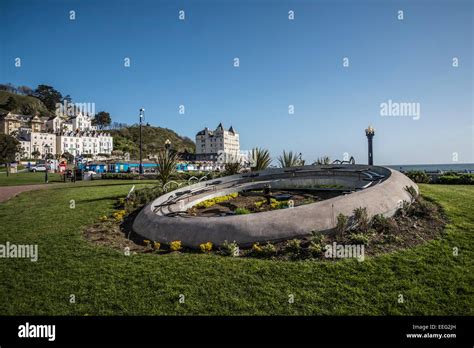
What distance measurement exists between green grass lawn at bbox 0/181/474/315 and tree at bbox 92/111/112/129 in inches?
6059

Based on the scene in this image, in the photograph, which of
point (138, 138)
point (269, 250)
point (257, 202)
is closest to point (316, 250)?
point (269, 250)

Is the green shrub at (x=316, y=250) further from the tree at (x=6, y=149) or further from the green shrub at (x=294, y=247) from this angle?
the tree at (x=6, y=149)

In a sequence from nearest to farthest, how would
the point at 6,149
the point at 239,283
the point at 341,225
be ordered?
the point at 239,283
the point at 341,225
the point at 6,149

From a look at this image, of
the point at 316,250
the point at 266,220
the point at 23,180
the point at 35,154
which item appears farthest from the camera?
the point at 35,154

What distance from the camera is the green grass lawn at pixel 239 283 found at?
15.2ft

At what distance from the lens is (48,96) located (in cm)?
15300

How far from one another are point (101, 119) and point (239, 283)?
15802 centimetres

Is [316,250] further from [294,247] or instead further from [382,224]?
[382,224]

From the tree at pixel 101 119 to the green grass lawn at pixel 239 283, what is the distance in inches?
6059

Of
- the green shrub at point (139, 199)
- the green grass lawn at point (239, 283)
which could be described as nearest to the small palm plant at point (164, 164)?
the green shrub at point (139, 199)

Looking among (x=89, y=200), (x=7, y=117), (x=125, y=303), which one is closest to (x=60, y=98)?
(x=7, y=117)

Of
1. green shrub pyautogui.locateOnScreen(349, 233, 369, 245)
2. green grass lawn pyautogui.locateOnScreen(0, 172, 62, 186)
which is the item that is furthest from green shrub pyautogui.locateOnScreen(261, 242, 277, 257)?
green grass lawn pyautogui.locateOnScreen(0, 172, 62, 186)
